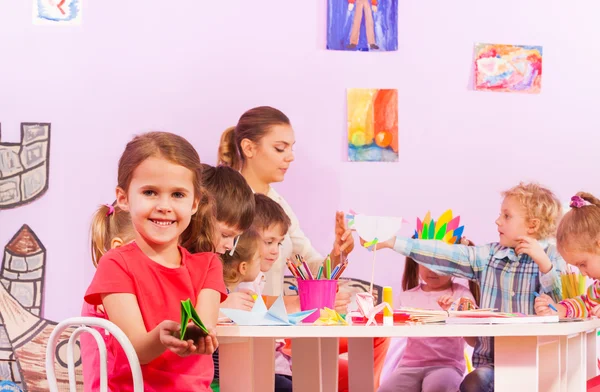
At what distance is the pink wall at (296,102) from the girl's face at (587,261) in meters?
0.86

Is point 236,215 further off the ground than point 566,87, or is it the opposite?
point 566,87

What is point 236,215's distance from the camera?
2.36 m

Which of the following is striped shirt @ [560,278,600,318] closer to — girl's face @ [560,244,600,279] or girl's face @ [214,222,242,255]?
girl's face @ [560,244,600,279]

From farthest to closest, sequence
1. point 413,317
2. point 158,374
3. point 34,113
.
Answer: point 34,113
point 413,317
point 158,374

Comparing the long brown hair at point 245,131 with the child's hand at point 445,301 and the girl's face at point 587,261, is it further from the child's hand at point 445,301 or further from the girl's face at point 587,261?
the girl's face at point 587,261

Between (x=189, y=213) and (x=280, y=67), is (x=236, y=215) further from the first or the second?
(x=280, y=67)

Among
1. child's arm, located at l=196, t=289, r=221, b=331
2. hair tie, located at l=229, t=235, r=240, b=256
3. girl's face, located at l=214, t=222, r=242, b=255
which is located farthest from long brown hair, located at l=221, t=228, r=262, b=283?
child's arm, located at l=196, t=289, r=221, b=331

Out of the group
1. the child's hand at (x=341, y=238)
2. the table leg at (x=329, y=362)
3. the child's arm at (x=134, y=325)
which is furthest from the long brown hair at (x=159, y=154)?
the child's hand at (x=341, y=238)

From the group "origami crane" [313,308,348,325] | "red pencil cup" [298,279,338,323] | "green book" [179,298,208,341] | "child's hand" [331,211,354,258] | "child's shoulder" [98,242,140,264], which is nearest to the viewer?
"green book" [179,298,208,341]

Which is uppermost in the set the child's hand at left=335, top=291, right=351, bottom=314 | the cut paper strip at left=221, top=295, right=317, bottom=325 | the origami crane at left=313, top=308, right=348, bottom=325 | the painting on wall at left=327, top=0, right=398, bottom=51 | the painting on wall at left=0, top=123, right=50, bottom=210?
the painting on wall at left=327, top=0, right=398, bottom=51

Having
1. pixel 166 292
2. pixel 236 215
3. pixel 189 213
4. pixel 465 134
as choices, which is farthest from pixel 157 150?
pixel 465 134

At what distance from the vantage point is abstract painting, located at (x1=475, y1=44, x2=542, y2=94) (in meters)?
3.51

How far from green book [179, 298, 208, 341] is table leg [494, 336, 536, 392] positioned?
0.59m

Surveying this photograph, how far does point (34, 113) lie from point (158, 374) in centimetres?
207
